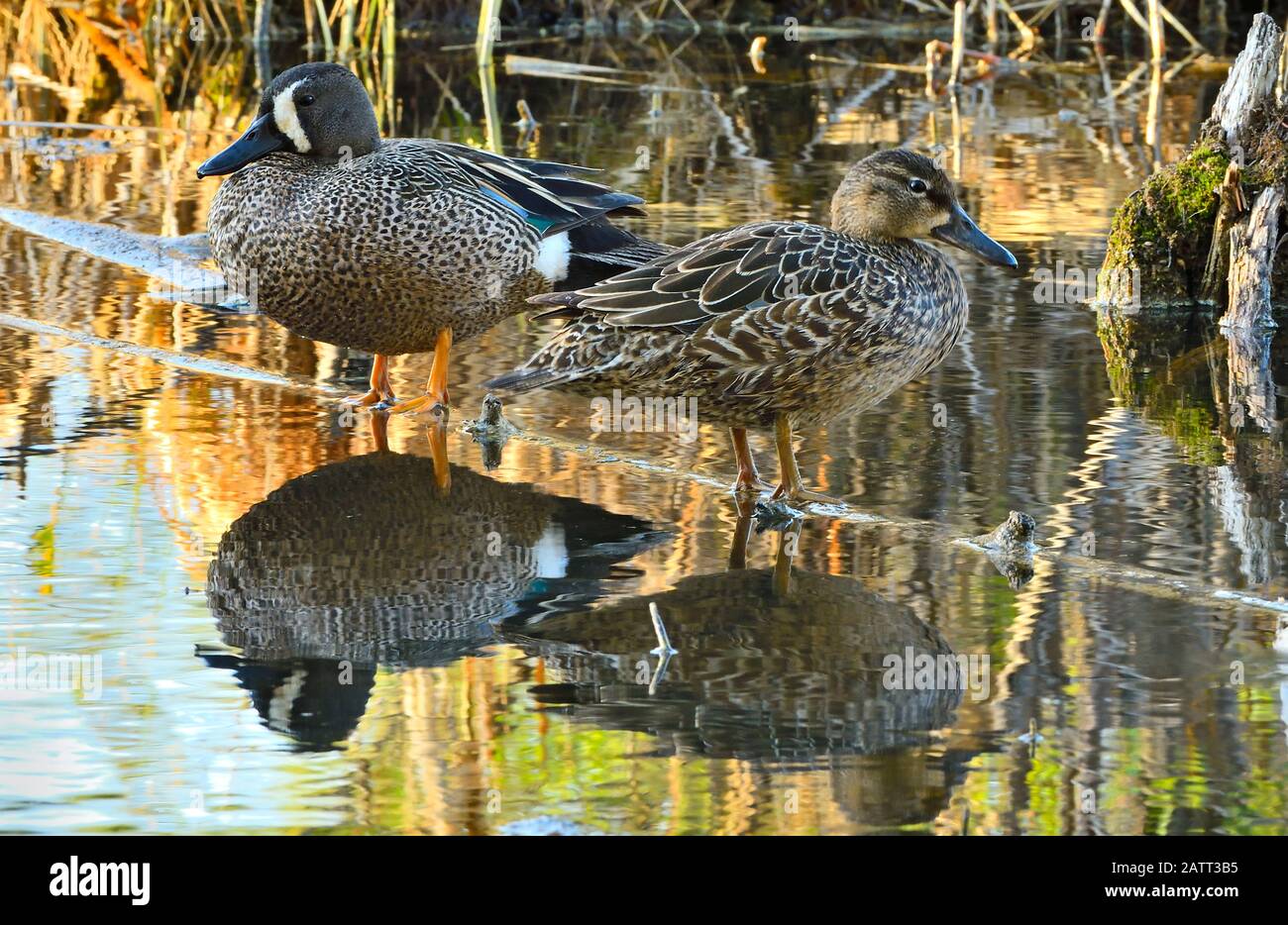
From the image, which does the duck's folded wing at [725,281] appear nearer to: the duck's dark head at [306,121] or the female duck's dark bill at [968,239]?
the female duck's dark bill at [968,239]

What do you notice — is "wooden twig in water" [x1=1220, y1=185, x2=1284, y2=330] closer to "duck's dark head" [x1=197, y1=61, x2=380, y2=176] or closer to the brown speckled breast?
the brown speckled breast

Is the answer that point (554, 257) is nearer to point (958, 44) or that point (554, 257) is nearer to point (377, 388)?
point (377, 388)

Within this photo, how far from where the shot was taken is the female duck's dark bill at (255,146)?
22.9ft

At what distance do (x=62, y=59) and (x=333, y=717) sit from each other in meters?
14.9

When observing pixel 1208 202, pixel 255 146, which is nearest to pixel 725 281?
pixel 255 146

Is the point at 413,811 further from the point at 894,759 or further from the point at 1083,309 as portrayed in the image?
the point at 1083,309

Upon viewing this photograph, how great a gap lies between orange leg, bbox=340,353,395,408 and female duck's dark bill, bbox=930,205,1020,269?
2253 mm

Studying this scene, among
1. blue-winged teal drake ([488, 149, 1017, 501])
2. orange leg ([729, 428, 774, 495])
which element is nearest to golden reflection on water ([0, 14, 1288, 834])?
orange leg ([729, 428, 774, 495])

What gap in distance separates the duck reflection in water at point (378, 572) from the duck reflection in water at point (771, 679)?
0.26 meters

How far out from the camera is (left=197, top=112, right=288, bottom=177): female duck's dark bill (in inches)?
274

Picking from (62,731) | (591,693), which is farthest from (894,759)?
(62,731)

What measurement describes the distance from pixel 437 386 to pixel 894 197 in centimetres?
200

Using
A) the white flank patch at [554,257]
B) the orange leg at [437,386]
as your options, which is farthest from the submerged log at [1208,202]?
the orange leg at [437,386]

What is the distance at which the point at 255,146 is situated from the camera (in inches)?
276
